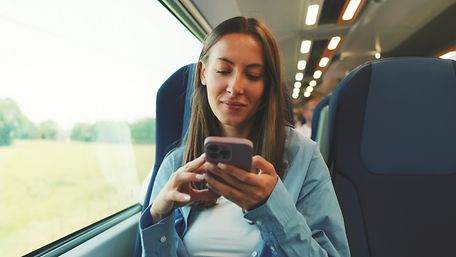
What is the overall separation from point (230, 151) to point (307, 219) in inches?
13.6

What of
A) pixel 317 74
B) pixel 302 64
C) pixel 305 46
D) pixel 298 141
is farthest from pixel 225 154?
pixel 317 74

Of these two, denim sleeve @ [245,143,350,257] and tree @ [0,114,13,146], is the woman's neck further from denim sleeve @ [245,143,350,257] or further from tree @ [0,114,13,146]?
tree @ [0,114,13,146]

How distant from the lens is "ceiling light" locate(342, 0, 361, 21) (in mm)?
2970

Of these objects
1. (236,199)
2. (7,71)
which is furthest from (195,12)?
(236,199)

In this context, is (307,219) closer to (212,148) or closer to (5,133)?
(212,148)

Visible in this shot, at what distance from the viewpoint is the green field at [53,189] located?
0.85 meters

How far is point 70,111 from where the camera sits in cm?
109

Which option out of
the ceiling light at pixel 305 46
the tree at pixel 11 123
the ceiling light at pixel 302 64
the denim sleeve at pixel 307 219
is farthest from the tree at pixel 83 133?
the ceiling light at pixel 302 64

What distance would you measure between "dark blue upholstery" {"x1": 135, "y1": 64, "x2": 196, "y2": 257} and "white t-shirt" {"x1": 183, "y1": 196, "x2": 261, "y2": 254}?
1.03 feet

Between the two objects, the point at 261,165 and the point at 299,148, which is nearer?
the point at 261,165

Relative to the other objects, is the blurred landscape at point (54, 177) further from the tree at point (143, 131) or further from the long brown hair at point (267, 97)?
the long brown hair at point (267, 97)

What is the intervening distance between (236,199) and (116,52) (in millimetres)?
1065

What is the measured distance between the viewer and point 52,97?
0.99 m

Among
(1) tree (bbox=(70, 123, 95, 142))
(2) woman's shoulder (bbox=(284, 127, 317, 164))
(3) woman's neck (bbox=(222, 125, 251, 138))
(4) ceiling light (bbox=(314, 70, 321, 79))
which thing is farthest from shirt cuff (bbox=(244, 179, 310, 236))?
(4) ceiling light (bbox=(314, 70, 321, 79))
